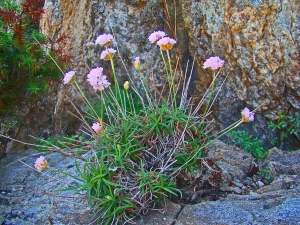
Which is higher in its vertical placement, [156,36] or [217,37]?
[156,36]

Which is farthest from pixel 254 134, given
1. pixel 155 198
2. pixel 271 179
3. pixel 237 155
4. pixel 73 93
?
pixel 73 93

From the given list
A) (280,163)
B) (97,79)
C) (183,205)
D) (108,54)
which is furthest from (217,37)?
(183,205)

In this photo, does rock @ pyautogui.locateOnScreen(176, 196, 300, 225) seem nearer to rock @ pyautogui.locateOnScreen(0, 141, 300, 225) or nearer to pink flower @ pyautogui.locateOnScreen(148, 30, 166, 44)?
rock @ pyautogui.locateOnScreen(0, 141, 300, 225)

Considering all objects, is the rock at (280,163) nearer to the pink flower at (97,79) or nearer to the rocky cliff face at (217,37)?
the rocky cliff face at (217,37)

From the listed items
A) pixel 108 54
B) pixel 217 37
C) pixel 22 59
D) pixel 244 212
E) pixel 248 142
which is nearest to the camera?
pixel 244 212

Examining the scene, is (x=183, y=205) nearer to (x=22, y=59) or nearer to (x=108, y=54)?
(x=108, y=54)

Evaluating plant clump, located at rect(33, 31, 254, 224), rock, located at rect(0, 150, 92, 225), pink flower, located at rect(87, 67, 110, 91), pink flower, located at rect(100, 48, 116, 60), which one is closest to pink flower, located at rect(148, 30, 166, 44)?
plant clump, located at rect(33, 31, 254, 224)

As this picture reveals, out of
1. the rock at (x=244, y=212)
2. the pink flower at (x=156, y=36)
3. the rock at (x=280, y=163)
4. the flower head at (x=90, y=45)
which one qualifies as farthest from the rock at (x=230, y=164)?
the flower head at (x=90, y=45)

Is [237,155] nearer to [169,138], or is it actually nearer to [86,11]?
[169,138]
